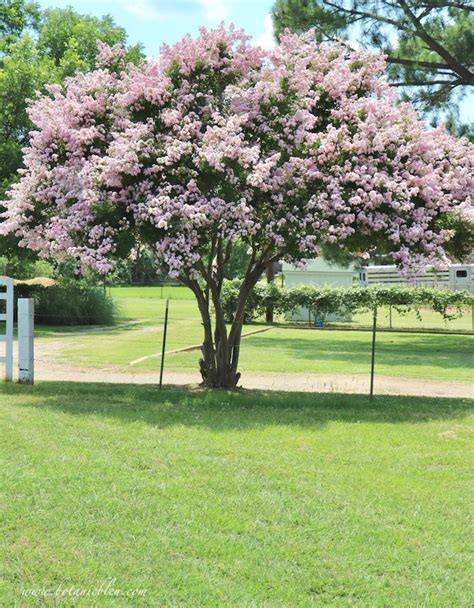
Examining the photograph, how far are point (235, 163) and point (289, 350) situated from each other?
10954 mm

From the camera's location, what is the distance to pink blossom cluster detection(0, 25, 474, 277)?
9.98 m

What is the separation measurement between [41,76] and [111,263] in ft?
69.3

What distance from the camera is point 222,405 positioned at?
1004 cm

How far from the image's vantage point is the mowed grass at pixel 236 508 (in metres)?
4.18

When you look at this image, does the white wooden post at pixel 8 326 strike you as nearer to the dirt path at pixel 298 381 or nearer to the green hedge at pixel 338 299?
the dirt path at pixel 298 381

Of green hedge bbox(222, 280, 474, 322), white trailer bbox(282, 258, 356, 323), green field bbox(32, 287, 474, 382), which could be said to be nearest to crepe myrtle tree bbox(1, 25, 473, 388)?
green field bbox(32, 287, 474, 382)

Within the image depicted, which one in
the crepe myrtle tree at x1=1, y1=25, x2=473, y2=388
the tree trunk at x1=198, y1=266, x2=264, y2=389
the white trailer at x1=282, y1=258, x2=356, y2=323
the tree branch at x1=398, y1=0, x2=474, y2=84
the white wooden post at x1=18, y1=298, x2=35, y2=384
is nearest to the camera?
the crepe myrtle tree at x1=1, y1=25, x2=473, y2=388

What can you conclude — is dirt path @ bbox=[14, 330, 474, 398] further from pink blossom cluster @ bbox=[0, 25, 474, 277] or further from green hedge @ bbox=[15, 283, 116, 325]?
green hedge @ bbox=[15, 283, 116, 325]

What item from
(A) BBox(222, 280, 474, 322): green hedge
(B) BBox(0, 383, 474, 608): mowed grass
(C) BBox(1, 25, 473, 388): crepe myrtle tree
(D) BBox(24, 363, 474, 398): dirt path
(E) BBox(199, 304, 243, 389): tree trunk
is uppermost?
(C) BBox(1, 25, 473, 388): crepe myrtle tree

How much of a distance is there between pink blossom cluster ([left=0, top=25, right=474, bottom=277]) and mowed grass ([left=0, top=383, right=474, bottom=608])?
244 centimetres

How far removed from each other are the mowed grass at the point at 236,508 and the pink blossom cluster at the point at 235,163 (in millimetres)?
2443

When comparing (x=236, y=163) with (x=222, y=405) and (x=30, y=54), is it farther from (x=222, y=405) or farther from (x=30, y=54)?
(x=30, y=54)

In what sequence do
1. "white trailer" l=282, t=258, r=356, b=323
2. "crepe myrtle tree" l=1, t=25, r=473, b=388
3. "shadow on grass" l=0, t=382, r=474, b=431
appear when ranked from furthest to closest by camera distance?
"white trailer" l=282, t=258, r=356, b=323
"crepe myrtle tree" l=1, t=25, r=473, b=388
"shadow on grass" l=0, t=382, r=474, b=431

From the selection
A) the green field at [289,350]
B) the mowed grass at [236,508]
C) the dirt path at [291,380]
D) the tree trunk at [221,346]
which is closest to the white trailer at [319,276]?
the green field at [289,350]
